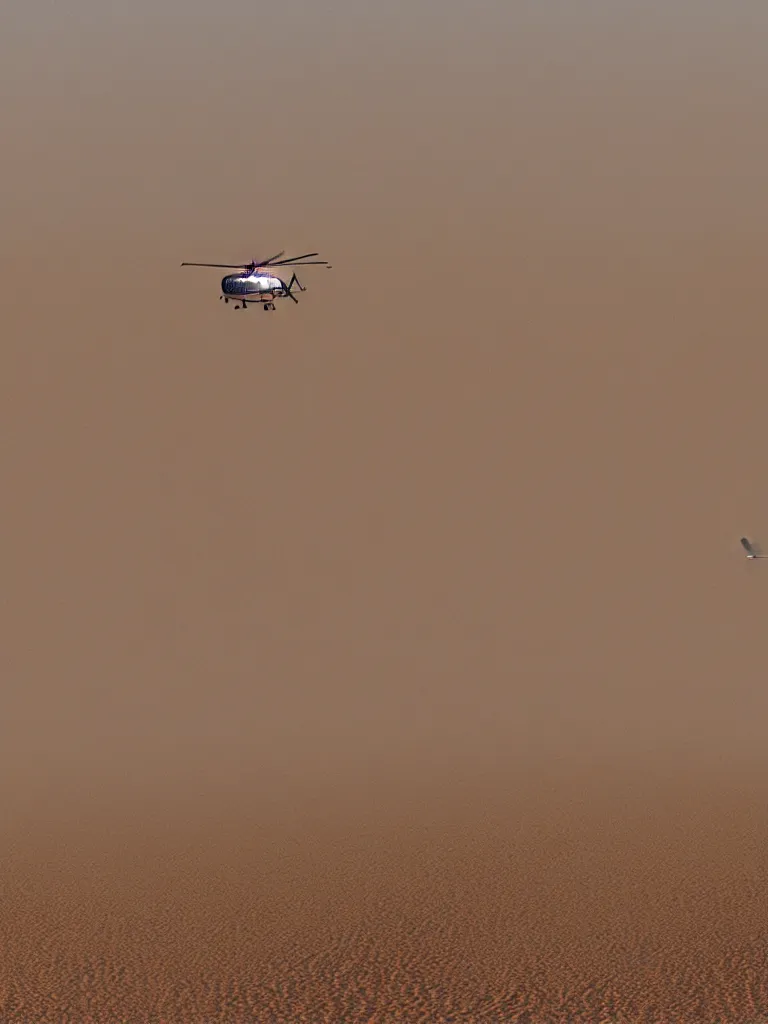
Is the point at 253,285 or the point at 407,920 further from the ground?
the point at 253,285

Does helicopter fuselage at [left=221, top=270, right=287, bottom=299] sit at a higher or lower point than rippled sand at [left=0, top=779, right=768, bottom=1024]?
higher

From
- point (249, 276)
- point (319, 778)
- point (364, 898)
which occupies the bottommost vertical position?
point (364, 898)

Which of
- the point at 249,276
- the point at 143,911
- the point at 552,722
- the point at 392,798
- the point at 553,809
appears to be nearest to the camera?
the point at 143,911

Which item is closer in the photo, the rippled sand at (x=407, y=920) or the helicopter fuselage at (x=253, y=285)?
the rippled sand at (x=407, y=920)

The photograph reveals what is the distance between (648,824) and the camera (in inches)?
3839

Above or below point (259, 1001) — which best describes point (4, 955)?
above

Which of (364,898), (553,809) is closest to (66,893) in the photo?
(364,898)

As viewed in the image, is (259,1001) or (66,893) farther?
(66,893)

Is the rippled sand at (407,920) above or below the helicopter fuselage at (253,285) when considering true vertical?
below

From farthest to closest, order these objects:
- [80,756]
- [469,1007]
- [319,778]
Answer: [80,756] → [319,778] → [469,1007]

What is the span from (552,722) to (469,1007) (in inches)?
4314

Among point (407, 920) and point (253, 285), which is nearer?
point (407, 920)

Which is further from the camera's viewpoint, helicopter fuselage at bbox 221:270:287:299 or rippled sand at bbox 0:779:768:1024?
helicopter fuselage at bbox 221:270:287:299

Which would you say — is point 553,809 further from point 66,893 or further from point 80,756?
point 80,756
